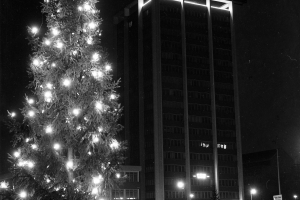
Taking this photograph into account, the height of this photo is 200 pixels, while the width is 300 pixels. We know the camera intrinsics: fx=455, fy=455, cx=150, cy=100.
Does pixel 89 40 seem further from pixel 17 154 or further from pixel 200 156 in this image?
pixel 200 156

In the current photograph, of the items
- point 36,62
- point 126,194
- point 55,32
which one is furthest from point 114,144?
point 126,194

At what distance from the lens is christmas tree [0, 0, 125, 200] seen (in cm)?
1655

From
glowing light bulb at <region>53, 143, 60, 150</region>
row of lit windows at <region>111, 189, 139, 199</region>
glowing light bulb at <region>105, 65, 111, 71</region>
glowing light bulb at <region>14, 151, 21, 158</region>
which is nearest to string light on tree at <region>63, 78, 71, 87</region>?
glowing light bulb at <region>105, 65, 111, 71</region>

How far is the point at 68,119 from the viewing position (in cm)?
1702

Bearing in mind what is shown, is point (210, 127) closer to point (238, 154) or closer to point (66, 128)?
point (238, 154)

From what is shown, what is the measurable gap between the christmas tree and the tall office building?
76.4m

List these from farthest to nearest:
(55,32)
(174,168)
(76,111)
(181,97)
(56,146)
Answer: (181,97) → (174,168) → (55,32) → (76,111) → (56,146)

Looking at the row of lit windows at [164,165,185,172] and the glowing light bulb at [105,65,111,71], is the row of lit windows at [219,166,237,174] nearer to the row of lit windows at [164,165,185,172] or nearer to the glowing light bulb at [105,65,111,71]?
the row of lit windows at [164,165,185,172]

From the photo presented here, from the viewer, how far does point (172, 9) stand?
105125 millimetres

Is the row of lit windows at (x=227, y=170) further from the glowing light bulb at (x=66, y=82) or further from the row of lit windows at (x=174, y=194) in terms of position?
the glowing light bulb at (x=66, y=82)

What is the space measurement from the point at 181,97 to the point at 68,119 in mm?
84968

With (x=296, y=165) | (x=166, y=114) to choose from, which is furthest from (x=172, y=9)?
(x=296, y=165)

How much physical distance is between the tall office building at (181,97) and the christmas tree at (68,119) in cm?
7636

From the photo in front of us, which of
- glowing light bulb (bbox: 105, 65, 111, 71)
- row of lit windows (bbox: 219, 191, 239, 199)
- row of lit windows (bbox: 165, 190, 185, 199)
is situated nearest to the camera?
glowing light bulb (bbox: 105, 65, 111, 71)
